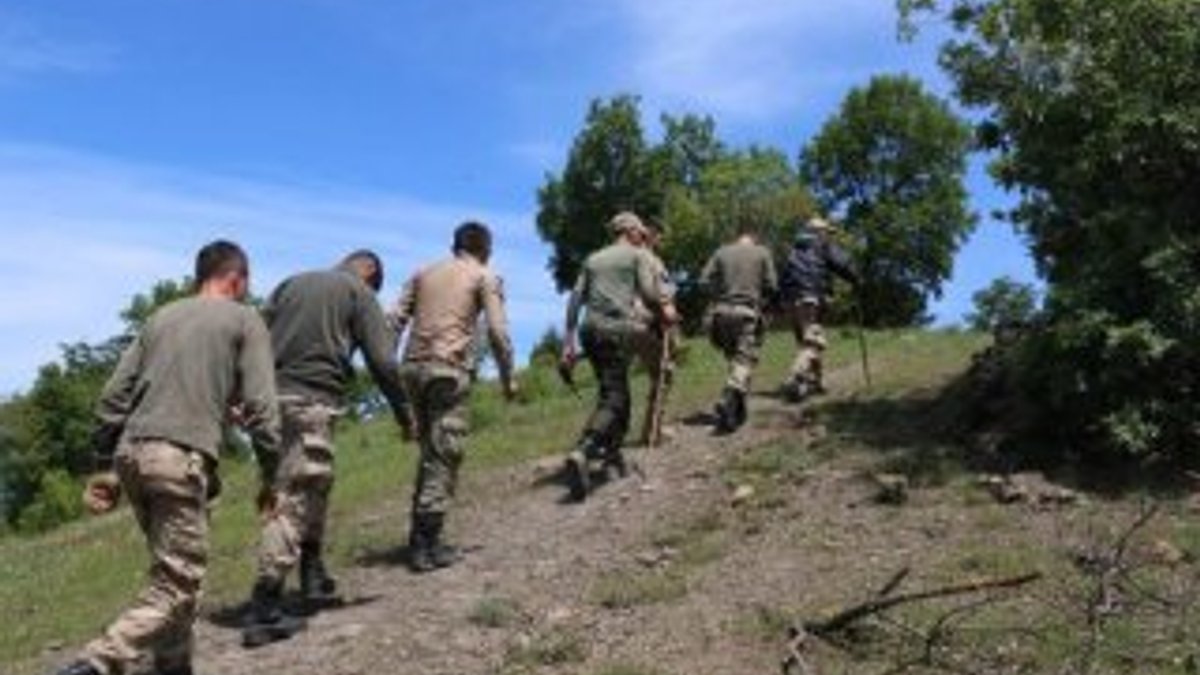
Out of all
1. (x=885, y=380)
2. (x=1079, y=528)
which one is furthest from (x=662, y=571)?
(x=885, y=380)

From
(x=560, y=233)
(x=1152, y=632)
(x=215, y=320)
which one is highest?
(x=560, y=233)

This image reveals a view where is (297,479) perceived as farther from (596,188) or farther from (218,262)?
(596,188)

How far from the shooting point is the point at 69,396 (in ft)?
243

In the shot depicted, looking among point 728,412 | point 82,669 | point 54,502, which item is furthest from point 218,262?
point 54,502

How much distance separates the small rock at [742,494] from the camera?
1539 cm

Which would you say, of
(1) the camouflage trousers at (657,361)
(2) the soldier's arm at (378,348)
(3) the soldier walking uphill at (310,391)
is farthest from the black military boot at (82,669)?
(1) the camouflage trousers at (657,361)

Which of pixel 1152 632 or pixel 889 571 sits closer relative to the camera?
pixel 1152 632

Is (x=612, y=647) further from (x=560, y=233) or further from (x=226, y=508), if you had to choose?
(x=560, y=233)

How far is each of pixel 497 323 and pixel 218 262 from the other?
345 cm

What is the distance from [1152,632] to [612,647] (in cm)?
313

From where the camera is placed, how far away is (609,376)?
15492 mm

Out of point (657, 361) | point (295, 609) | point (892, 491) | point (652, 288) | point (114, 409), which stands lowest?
point (295, 609)

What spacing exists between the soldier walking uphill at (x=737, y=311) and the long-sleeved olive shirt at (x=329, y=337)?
6.45 metres

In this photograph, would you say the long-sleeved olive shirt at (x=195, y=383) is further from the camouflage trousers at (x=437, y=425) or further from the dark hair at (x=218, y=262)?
the camouflage trousers at (x=437, y=425)
